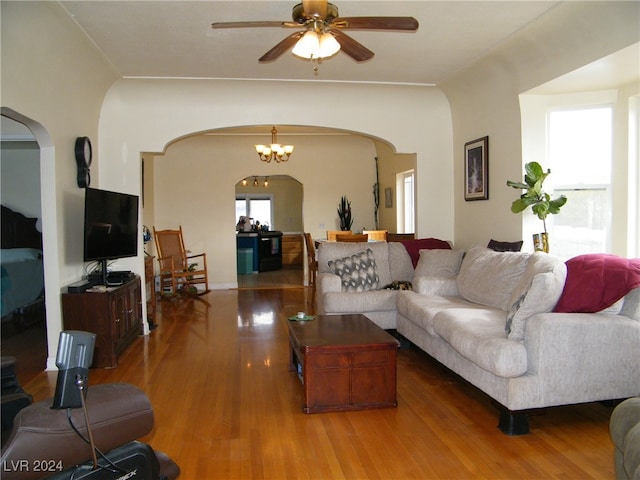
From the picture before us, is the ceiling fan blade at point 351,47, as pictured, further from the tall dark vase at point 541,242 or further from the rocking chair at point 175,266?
the rocking chair at point 175,266

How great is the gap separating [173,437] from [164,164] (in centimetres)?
658

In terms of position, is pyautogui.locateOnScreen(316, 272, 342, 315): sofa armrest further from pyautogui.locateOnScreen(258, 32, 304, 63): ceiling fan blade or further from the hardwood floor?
pyautogui.locateOnScreen(258, 32, 304, 63): ceiling fan blade

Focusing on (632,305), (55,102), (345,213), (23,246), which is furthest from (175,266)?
(632,305)

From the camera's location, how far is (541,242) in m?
4.18

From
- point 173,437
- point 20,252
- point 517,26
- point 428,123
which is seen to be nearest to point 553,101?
point 517,26

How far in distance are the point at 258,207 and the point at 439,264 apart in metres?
9.00

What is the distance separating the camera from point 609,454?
246 cm

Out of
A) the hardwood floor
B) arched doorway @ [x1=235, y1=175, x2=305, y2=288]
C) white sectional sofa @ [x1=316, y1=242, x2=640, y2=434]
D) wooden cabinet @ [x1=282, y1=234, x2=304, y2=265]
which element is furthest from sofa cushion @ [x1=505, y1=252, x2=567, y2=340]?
arched doorway @ [x1=235, y1=175, x2=305, y2=288]

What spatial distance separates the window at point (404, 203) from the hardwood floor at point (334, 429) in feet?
12.8

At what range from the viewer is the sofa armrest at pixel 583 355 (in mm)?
2670

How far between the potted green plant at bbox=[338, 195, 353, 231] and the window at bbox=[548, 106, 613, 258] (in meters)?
4.78

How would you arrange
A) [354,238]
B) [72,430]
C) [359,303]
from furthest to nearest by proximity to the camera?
[354,238] < [359,303] < [72,430]

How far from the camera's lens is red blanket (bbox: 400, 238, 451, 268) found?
547 cm

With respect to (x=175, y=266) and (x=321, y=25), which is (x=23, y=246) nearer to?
(x=175, y=266)
